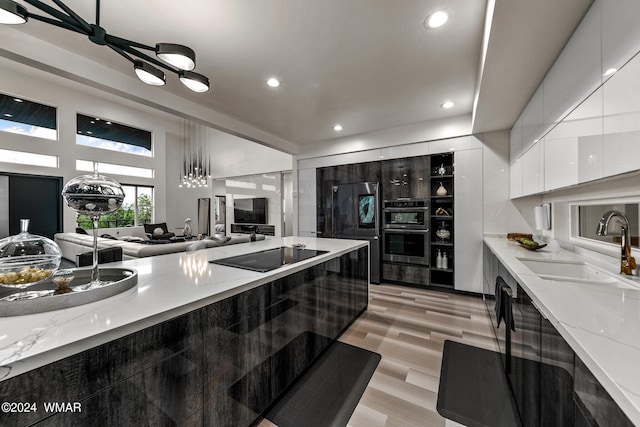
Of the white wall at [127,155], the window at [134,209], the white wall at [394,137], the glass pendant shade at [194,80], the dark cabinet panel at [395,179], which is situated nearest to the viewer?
the glass pendant shade at [194,80]

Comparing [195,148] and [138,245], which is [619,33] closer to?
[138,245]

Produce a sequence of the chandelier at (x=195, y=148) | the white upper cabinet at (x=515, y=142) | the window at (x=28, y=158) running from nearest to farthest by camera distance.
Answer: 1. the white upper cabinet at (x=515, y=142)
2. the window at (x=28, y=158)
3. the chandelier at (x=195, y=148)

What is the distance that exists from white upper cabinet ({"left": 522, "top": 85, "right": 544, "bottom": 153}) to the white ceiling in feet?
0.36

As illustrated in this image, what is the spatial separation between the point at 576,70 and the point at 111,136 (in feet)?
30.4

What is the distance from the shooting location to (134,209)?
750cm

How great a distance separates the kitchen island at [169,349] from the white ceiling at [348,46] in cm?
184

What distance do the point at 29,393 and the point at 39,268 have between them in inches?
23.5

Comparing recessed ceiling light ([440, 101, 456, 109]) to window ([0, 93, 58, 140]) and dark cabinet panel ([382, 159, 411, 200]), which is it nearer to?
dark cabinet panel ([382, 159, 411, 200])

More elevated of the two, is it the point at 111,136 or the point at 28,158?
the point at 111,136

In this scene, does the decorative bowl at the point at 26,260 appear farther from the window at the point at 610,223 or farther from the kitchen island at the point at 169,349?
the window at the point at 610,223

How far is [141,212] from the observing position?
300 inches

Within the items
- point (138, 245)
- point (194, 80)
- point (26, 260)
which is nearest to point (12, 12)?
point (194, 80)

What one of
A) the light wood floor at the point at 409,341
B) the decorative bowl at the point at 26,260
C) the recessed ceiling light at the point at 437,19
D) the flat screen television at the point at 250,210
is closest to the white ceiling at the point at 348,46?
the recessed ceiling light at the point at 437,19

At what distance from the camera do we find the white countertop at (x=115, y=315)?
613 mm
